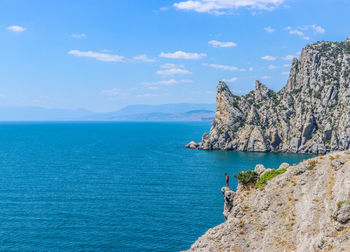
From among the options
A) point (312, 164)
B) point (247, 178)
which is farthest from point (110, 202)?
point (312, 164)

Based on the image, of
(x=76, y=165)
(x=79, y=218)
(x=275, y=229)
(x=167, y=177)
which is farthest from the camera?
(x=76, y=165)

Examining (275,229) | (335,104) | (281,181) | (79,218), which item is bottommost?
(79,218)

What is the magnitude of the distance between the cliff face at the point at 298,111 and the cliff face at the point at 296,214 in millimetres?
116346

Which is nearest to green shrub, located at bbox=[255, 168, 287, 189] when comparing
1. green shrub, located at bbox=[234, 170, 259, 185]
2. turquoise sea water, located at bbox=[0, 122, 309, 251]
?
green shrub, located at bbox=[234, 170, 259, 185]

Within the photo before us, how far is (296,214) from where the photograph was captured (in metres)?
31.4

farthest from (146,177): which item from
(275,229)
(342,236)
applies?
(342,236)

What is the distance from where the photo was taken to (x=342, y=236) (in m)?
26.5

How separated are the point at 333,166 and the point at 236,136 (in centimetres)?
13411

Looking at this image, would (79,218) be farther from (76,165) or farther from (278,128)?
(278,128)

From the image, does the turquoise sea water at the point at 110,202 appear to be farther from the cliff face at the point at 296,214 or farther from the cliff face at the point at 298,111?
the cliff face at the point at 298,111

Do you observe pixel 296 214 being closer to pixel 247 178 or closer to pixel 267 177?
pixel 267 177

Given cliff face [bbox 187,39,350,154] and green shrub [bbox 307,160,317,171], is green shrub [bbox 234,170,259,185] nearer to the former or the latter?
green shrub [bbox 307,160,317,171]

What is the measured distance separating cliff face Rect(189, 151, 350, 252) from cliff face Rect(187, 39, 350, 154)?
382 ft

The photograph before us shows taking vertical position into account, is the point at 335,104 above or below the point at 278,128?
above
